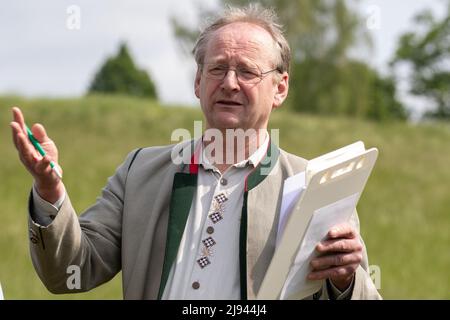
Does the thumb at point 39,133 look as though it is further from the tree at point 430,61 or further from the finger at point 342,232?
the tree at point 430,61

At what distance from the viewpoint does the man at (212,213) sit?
3127 millimetres

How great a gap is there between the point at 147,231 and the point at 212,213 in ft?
0.79

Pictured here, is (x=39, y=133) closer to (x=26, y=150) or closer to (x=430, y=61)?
(x=26, y=150)

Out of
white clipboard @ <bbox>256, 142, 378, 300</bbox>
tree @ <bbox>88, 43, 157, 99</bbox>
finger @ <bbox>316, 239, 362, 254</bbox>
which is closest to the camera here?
white clipboard @ <bbox>256, 142, 378, 300</bbox>

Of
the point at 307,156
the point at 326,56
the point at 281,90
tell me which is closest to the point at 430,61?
the point at 326,56

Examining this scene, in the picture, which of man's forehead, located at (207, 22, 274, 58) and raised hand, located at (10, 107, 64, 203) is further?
man's forehead, located at (207, 22, 274, 58)

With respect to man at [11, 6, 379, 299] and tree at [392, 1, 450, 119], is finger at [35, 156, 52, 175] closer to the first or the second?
man at [11, 6, 379, 299]

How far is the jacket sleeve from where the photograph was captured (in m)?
3.08

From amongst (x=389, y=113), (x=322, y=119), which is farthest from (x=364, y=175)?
(x=389, y=113)

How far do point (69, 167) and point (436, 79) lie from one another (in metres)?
29.8

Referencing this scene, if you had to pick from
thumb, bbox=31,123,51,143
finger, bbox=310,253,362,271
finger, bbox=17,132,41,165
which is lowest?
finger, bbox=310,253,362,271

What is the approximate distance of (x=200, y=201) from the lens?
11.0ft

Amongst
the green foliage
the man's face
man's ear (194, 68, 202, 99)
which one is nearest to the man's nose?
the man's face

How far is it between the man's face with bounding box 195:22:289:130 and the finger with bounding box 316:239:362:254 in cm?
54
